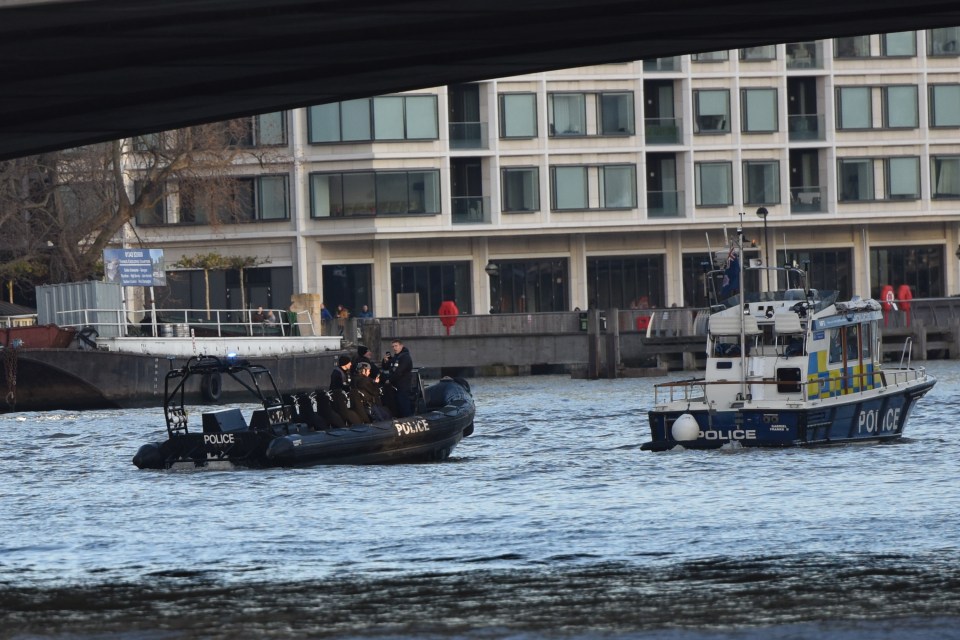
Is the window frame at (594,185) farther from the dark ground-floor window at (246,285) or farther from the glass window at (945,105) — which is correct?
the glass window at (945,105)

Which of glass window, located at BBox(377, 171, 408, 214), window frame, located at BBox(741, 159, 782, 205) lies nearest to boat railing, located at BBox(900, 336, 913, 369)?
window frame, located at BBox(741, 159, 782, 205)

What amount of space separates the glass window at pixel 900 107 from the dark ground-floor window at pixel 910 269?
5263 mm

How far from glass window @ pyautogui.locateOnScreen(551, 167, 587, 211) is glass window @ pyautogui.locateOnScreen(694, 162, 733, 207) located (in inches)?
191

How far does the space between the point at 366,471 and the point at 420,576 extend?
1103 cm

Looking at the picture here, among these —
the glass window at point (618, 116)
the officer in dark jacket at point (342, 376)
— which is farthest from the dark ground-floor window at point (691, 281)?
the officer in dark jacket at point (342, 376)

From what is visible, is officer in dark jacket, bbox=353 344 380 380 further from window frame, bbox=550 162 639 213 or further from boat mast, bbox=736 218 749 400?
window frame, bbox=550 162 639 213

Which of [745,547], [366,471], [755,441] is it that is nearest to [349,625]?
[745,547]

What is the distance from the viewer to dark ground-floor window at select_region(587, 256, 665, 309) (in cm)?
7838

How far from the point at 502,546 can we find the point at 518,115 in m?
56.5

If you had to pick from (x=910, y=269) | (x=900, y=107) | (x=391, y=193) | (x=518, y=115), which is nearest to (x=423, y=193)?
(x=391, y=193)

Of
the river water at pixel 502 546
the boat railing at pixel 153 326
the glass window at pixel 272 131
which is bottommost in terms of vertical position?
the river water at pixel 502 546

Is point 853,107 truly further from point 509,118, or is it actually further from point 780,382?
point 780,382

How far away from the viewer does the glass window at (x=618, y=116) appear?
7712 centimetres

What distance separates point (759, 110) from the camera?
77750 millimetres
